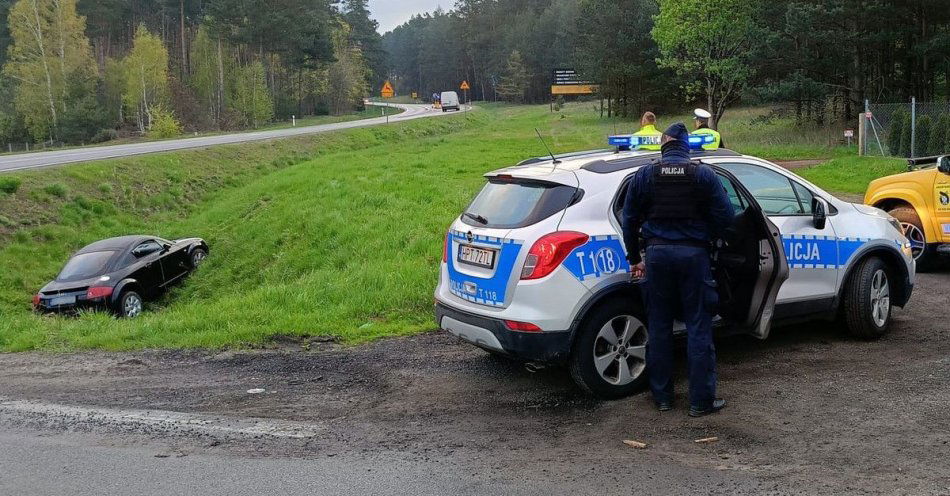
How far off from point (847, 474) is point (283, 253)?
12005 millimetres

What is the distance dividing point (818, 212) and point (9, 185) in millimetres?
19142

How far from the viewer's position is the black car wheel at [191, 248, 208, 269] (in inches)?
672

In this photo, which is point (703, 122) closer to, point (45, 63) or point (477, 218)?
point (477, 218)

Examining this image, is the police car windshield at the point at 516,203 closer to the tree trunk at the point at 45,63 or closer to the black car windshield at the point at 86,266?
the black car windshield at the point at 86,266

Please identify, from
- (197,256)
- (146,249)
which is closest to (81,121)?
(197,256)

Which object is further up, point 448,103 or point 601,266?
point 448,103

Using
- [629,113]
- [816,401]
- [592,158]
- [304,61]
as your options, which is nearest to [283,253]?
[592,158]

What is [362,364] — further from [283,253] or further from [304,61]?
[304,61]

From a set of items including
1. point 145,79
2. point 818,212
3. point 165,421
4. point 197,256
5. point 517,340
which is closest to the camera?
point 517,340

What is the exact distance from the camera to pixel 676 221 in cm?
511

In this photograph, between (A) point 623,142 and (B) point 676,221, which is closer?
(B) point 676,221

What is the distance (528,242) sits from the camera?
17.7ft

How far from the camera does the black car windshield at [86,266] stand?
1418 centimetres

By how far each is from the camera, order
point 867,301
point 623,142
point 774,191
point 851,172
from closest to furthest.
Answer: point 774,191 → point 867,301 → point 623,142 → point 851,172
